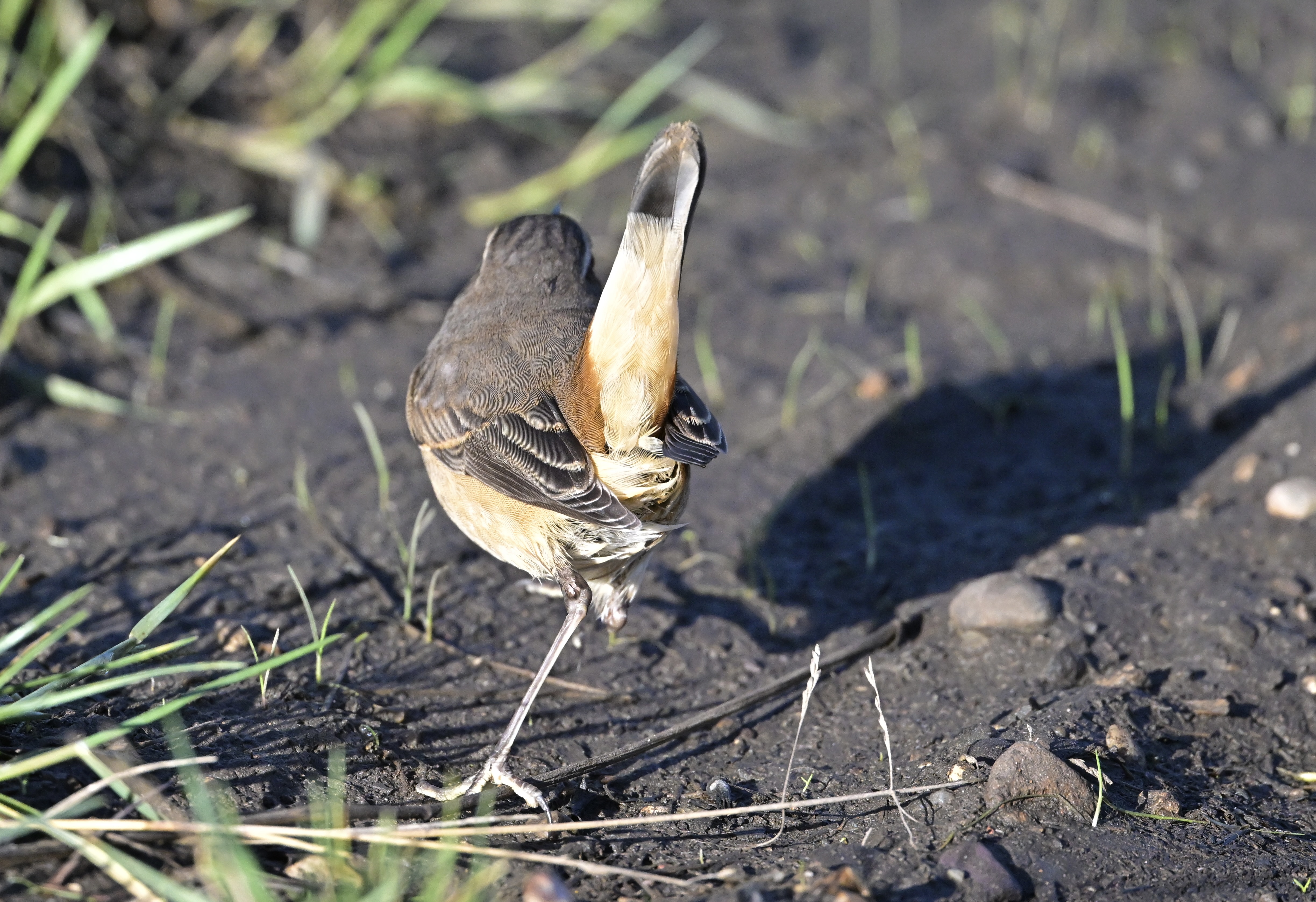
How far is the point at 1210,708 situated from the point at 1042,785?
2.76 feet

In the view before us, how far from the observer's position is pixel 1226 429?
555 centimetres

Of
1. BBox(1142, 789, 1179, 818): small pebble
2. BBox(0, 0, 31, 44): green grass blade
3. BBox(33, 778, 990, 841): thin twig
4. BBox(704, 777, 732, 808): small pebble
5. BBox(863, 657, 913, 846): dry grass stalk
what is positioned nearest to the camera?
BBox(33, 778, 990, 841): thin twig

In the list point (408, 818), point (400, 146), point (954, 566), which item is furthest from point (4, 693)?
point (400, 146)

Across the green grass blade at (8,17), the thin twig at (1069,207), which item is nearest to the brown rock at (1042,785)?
the thin twig at (1069,207)

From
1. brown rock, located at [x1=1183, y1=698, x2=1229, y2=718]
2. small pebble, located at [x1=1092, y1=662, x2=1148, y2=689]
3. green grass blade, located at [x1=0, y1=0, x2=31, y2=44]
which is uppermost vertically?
green grass blade, located at [x1=0, y1=0, x2=31, y2=44]

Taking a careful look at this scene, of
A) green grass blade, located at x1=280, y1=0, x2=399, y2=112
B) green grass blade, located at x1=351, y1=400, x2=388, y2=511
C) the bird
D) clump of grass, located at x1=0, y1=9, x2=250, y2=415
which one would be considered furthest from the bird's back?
green grass blade, located at x1=280, y1=0, x2=399, y2=112

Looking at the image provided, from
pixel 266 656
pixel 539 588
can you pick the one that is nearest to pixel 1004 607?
pixel 539 588

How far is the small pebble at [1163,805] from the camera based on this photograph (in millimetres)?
3502

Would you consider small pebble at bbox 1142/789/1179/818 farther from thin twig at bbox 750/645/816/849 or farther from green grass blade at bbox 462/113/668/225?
green grass blade at bbox 462/113/668/225

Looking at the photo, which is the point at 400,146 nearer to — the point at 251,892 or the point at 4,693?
the point at 4,693

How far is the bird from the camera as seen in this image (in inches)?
147

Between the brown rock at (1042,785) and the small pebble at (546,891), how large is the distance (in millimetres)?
1201

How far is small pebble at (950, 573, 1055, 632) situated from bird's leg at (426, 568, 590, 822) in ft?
4.23

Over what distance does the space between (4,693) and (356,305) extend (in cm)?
331
